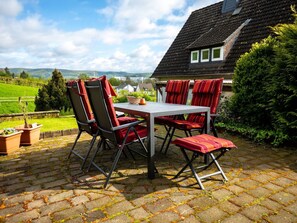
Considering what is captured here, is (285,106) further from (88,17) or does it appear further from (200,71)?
(200,71)

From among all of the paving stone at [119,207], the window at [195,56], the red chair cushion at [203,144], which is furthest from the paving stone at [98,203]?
the window at [195,56]

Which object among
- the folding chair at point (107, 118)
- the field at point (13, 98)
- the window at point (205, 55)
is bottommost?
the field at point (13, 98)

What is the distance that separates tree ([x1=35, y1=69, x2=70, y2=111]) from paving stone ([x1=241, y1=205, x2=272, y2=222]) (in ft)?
33.3

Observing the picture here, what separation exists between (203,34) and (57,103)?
346 inches

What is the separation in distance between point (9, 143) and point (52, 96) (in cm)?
678

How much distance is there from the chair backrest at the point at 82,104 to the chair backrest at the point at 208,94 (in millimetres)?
1894

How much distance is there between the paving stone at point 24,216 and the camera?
2.05 m

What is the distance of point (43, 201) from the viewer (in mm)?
2377

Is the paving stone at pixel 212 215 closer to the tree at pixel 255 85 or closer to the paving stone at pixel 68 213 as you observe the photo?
the paving stone at pixel 68 213

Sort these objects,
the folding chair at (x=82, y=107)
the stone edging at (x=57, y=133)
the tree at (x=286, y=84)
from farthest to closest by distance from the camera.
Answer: the stone edging at (x=57, y=133)
the tree at (x=286, y=84)
the folding chair at (x=82, y=107)

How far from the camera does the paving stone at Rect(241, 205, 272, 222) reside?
2.00 metres

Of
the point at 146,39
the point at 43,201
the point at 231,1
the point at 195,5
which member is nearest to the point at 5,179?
the point at 43,201

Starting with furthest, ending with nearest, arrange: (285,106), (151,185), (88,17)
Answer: (88,17), (285,106), (151,185)

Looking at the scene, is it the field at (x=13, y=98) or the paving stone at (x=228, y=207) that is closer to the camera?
the paving stone at (x=228, y=207)
